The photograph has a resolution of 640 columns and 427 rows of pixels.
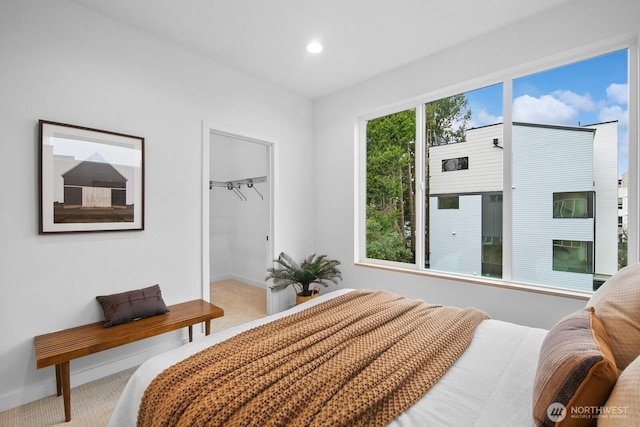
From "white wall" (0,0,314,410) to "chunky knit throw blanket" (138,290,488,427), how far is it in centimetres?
152

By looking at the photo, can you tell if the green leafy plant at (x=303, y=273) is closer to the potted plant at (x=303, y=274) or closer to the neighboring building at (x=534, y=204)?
the potted plant at (x=303, y=274)

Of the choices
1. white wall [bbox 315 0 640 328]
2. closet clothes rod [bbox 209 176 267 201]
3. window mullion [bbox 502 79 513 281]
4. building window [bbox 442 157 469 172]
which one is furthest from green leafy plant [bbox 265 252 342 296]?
window mullion [bbox 502 79 513 281]

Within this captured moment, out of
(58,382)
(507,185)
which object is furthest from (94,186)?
(507,185)

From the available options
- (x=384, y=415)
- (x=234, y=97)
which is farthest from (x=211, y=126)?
(x=384, y=415)

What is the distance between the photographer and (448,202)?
119 inches

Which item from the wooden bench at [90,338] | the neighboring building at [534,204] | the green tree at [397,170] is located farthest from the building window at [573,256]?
the wooden bench at [90,338]

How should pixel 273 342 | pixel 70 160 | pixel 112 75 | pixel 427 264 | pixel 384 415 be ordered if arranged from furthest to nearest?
pixel 427 264 < pixel 112 75 < pixel 70 160 < pixel 273 342 < pixel 384 415

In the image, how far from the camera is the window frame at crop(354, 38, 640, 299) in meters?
2.10

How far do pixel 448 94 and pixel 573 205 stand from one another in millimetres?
1464

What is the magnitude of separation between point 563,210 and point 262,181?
352 centimetres

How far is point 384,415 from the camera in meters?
0.95

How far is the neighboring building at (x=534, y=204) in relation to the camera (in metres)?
2.27

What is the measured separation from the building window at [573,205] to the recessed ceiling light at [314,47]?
2.37 meters

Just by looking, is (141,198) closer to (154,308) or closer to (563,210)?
(154,308)
